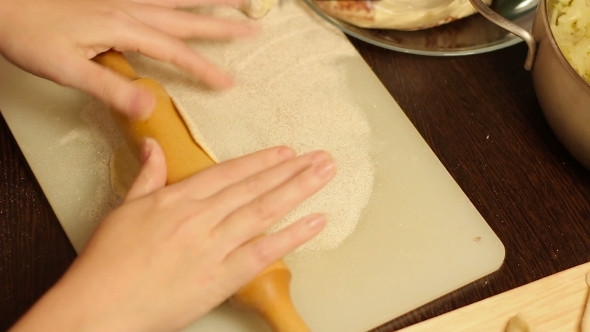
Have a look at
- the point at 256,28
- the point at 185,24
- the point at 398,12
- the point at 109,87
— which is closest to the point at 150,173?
the point at 109,87

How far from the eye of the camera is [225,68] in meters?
0.87

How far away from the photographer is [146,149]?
2.11 ft

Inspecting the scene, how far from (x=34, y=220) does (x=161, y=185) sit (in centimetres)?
22

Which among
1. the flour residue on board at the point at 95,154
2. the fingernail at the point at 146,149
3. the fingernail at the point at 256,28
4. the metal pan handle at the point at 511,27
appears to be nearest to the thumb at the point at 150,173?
the fingernail at the point at 146,149

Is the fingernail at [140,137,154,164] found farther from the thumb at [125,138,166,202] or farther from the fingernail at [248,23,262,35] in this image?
the fingernail at [248,23,262,35]

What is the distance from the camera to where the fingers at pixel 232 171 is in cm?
61

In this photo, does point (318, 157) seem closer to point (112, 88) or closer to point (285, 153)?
point (285, 153)

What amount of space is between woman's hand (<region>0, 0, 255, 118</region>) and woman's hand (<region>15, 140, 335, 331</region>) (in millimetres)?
146

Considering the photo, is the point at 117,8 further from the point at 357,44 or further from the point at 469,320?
the point at 469,320

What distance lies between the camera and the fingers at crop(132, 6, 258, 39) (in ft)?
2.51

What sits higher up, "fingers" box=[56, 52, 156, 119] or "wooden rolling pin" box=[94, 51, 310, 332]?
"fingers" box=[56, 52, 156, 119]

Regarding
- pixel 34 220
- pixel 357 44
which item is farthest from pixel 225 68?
pixel 34 220

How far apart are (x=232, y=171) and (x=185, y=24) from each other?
10.5 inches

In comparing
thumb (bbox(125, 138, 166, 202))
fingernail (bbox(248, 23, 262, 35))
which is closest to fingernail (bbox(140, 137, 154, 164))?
thumb (bbox(125, 138, 166, 202))
